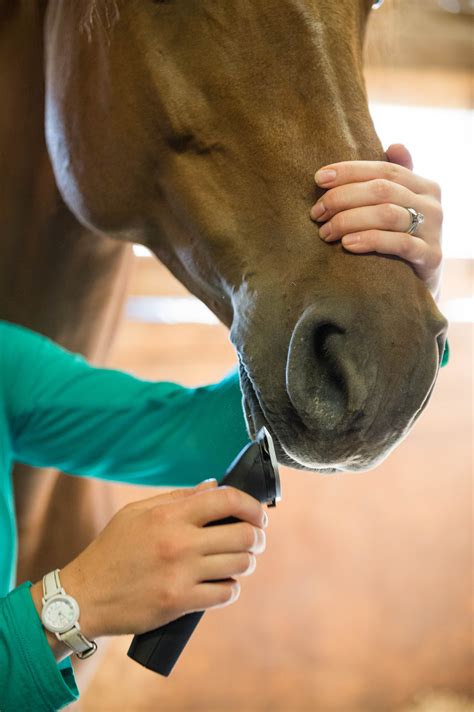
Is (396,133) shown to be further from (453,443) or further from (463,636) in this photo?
(463,636)

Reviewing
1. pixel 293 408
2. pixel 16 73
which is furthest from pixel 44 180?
pixel 293 408

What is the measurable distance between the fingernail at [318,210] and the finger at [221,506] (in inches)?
8.9

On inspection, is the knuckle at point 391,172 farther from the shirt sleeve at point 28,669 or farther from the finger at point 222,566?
the shirt sleeve at point 28,669

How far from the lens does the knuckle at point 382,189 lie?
65 centimetres

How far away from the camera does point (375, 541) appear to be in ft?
10.7

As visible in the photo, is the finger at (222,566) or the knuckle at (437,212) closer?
the finger at (222,566)

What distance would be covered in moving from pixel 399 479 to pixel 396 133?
1.35 m

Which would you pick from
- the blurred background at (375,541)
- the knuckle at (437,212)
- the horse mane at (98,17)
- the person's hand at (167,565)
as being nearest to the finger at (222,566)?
the person's hand at (167,565)

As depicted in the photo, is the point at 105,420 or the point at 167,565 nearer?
the point at 167,565

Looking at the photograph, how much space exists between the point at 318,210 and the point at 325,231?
22mm

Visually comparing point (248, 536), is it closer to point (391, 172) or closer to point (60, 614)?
point (60, 614)

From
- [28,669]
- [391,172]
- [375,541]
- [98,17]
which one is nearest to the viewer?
[28,669]

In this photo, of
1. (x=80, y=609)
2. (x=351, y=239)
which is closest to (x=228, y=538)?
(x=80, y=609)

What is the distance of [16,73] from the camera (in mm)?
984
